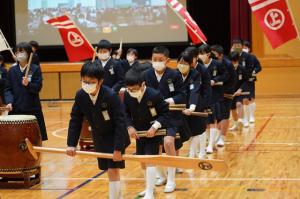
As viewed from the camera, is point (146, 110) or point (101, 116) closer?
point (101, 116)

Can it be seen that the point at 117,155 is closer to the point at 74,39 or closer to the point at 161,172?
the point at 161,172

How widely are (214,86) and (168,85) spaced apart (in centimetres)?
381

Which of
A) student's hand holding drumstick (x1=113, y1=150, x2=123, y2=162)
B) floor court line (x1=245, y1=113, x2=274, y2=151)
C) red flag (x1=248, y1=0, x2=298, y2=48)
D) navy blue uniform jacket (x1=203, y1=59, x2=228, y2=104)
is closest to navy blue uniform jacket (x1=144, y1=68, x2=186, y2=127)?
red flag (x1=248, y1=0, x2=298, y2=48)

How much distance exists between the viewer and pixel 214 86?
1280 cm

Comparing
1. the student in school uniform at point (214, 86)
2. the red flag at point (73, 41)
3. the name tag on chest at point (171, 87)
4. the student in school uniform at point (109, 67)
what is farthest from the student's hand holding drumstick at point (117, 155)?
the red flag at point (73, 41)

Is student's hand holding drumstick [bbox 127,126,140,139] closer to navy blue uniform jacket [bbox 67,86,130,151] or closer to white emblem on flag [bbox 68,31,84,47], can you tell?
navy blue uniform jacket [bbox 67,86,130,151]

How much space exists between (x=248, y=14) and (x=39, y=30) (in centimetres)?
781

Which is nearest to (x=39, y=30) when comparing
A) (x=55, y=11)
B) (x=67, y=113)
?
(x=55, y=11)

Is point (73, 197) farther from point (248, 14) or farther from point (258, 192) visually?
point (248, 14)

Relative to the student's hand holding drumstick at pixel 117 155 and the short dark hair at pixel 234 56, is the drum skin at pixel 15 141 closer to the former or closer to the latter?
the student's hand holding drumstick at pixel 117 155

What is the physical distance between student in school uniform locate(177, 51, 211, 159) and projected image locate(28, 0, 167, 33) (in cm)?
1351

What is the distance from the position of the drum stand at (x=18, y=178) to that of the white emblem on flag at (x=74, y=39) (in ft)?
15.6

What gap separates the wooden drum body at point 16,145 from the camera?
9.46 meters

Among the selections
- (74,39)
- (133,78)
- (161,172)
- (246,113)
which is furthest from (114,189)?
(246,113)
